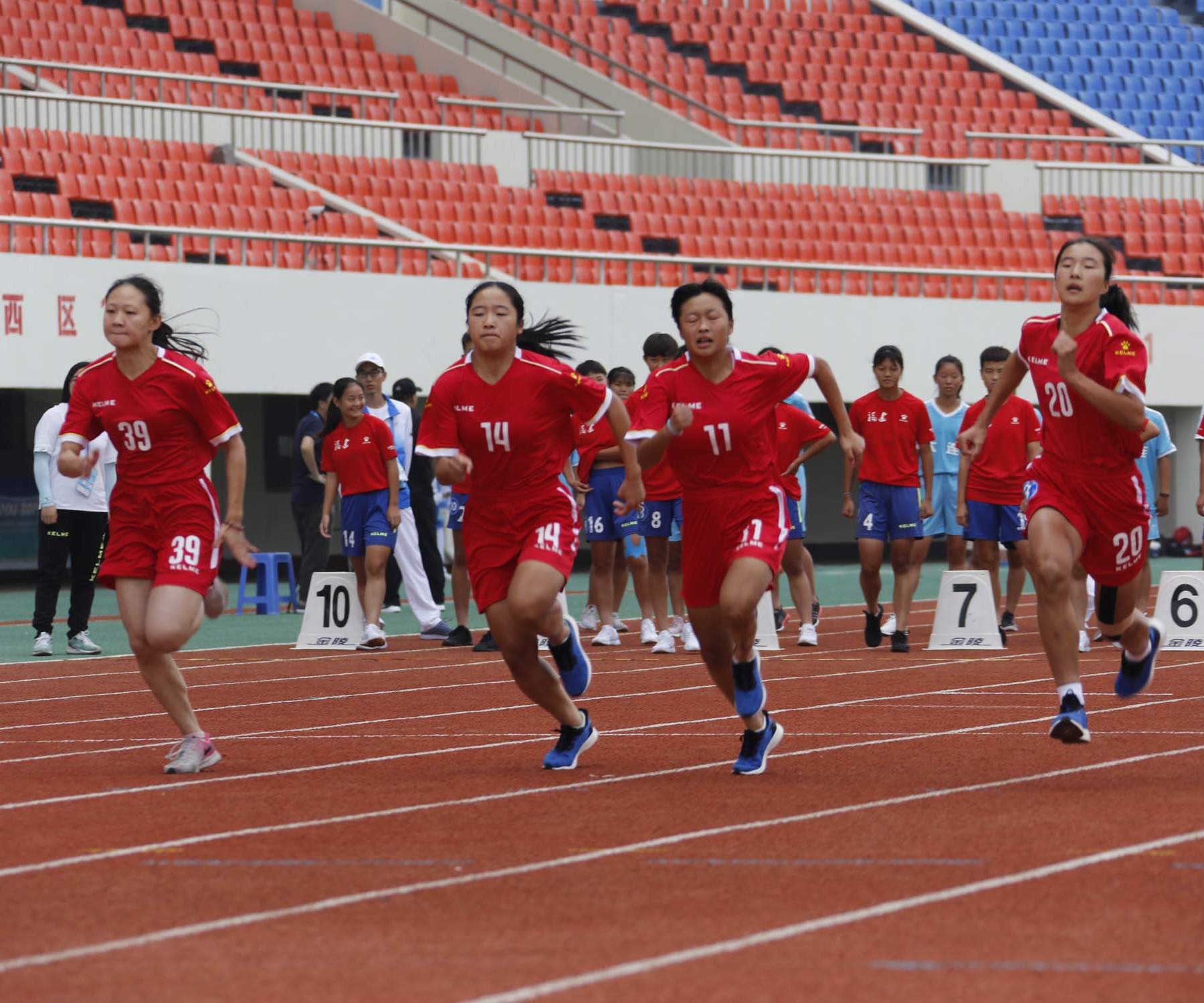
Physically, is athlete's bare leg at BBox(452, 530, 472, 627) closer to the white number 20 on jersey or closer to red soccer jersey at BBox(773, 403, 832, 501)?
red soccer jersey at BBox(773, 403, 832, 501)

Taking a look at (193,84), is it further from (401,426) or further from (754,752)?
(754,752)

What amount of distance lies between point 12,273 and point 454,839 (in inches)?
662

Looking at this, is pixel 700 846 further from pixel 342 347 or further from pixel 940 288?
pixel 940 288

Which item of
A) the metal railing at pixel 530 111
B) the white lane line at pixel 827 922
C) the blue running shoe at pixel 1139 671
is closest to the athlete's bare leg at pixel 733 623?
the blue running shoe at pixel 1139 671

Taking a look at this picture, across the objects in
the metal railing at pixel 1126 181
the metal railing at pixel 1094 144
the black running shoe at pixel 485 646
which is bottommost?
the black running shoe at pixel 485 646

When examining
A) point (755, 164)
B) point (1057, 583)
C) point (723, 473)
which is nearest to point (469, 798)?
point (723, 473)

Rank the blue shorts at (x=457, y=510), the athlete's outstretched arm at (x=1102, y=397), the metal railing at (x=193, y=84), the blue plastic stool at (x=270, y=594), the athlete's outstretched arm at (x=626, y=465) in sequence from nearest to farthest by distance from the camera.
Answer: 1. the athlete's outstretched arm at (x=1102, y=397)
2. the athlete's outstretched arm at (x=626, y=465)
3. the blue shorts at (x=457, y=510)
4. the blue plastic stool at (x=270, y=594)
5. the metal railing at (x=193, y=84)

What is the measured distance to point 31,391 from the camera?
26.4 m

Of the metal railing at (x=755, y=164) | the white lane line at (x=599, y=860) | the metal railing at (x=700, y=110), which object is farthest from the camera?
the metal railing at (x=700, y=110)

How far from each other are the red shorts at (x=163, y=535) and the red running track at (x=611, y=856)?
813mm

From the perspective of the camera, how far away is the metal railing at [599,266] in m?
22.9

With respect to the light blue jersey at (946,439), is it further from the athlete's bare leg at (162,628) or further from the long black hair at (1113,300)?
the athlete's bare leg at (162,628)

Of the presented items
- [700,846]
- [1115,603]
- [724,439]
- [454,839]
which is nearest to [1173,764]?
[1115,603]

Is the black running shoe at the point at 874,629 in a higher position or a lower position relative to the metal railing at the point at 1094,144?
lower
